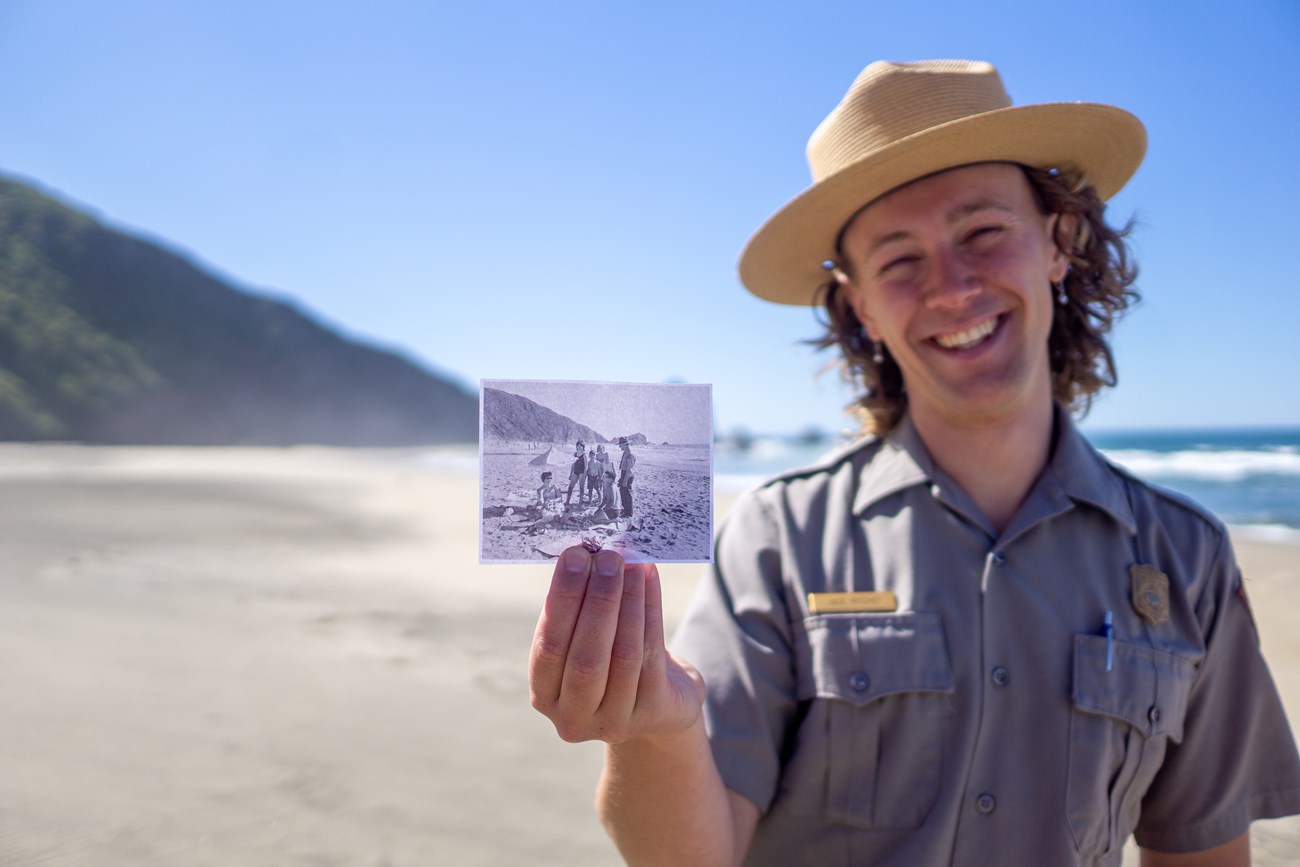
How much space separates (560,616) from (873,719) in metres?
0.89

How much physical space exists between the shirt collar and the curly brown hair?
0.87 feet

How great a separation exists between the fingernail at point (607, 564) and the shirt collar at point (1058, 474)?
2.88 ft

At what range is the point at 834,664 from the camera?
169cm

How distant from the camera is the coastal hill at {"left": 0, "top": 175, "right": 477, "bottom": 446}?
4569cm

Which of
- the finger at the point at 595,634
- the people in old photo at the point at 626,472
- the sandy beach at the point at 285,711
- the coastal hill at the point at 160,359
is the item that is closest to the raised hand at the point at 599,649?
the finger at the point at 595,634

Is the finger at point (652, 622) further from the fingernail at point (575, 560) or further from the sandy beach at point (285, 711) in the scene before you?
the sandy beach at point (285, 711)

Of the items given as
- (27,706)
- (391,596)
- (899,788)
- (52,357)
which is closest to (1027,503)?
(899,788)

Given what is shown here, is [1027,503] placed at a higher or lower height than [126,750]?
higher

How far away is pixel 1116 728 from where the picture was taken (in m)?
1.61

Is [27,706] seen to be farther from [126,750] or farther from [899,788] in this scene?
[899,788]

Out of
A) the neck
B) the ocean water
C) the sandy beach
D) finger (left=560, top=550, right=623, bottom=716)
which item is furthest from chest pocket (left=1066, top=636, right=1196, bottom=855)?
the ocean water

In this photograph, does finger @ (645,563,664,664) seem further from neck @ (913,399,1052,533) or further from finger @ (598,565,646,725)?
neck @ (913,399,1052,533)

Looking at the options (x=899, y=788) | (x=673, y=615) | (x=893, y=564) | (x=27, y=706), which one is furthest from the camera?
(x=673, y=615)

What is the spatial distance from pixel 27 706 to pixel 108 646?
101cm
